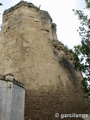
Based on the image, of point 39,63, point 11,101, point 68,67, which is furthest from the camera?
point 68,67

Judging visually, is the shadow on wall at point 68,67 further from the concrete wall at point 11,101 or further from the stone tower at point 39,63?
the concrete wall at point 11,101

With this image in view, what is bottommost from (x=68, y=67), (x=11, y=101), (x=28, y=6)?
(x=11, y=101)

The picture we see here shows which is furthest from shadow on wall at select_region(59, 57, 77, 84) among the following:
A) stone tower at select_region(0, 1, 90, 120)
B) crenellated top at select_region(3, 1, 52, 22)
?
crenellated top at select_region(3, 1, 52, 22)

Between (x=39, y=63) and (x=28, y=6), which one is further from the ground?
(x=28, y=6)

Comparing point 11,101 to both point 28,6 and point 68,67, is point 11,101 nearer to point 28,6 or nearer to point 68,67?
point 68,67

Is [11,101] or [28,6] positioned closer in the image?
[11,101]

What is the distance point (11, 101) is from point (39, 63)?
3.97 m

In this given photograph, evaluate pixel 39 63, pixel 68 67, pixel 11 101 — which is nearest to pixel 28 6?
pixel 39 63

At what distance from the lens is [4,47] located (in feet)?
49.4

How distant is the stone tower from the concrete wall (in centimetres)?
85

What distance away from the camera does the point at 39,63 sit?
13.5m

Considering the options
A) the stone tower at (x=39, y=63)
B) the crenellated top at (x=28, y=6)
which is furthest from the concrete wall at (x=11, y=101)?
the crenellated top at (x=28, y=6)

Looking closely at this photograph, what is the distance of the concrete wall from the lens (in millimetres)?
9797

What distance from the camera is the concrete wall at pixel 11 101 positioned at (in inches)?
386
